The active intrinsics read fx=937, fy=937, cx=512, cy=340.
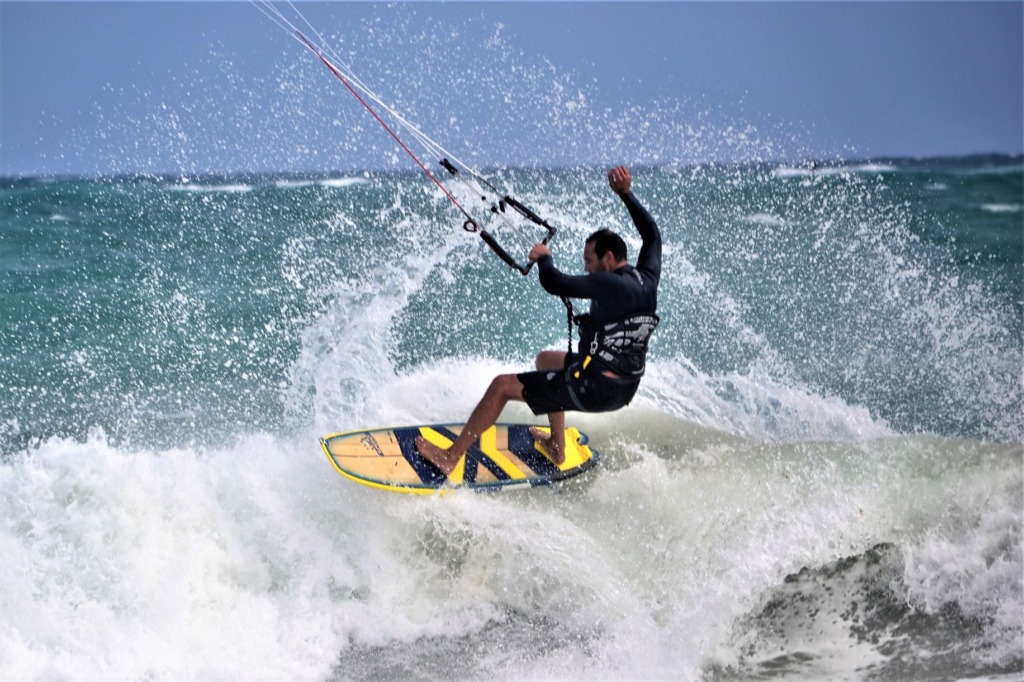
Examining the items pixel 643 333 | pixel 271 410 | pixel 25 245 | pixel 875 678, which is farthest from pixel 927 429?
pixel 25 245

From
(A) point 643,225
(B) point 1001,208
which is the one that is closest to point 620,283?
(A) point 643,225

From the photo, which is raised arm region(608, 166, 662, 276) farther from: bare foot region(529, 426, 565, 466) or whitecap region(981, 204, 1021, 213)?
whitecap region(981, 204, 1021, 213)

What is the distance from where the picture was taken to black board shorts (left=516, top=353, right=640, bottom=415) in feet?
14.5

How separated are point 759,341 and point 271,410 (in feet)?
15.4

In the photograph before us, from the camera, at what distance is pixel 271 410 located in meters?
6.32

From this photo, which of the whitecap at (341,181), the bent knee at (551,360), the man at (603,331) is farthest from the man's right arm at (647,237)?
the whitecap at (341,181)

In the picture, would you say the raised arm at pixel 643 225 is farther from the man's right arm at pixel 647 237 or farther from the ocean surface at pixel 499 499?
the ocean surface at pixel 499 499

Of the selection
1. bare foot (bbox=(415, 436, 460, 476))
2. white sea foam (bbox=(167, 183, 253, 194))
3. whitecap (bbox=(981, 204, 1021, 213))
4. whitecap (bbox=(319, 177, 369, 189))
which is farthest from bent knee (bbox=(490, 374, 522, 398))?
whitecap (bbox=(981, 204, 1021, 213))

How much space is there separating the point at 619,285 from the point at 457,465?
1.37m

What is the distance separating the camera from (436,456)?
15.9 ft

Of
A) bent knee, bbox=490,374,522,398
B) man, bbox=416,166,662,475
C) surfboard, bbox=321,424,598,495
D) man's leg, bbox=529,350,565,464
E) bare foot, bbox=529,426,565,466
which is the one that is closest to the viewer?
man, bbox=416,166,662,475

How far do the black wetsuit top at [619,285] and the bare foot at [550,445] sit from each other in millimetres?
866

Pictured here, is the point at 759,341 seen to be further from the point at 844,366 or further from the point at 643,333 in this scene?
the point at 643,333

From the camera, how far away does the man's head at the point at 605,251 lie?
168 inches
